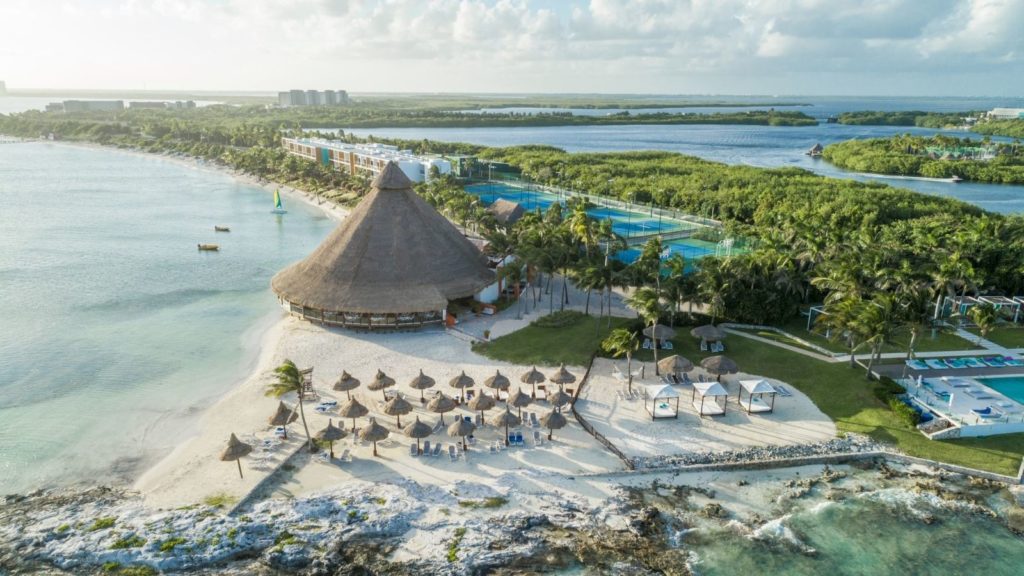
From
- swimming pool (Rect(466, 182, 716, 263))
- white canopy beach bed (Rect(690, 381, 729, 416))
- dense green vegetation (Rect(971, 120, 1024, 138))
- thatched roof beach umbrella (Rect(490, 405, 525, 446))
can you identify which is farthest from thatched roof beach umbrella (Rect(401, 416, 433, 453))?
dense green vegetation (Rect(971, 120, 1024, 138))

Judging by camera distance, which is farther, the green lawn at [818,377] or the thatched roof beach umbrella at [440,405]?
the thatched roof beach umbrella at [440,405]

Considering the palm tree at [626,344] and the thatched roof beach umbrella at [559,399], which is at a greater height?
the palm tree at [626,344]

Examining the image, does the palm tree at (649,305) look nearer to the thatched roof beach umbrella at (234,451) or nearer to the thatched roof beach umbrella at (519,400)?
the thatched roof beach umbrella at (519,400)

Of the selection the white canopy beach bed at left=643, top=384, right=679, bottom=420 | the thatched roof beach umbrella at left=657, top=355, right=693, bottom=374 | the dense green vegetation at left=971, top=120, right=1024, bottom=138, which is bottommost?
the white canopy beach bed at left=643, top=384, right=679, bottom=420

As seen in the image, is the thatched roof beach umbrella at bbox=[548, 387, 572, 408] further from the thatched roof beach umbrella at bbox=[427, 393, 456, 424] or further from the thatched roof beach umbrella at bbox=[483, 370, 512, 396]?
the thatched roof beach umbrella at bbox=[427, 393, 456, 424]

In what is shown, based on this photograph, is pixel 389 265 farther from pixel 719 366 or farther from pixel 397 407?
pixel 719 366

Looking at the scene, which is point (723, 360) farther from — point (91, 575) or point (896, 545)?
point (91, 575)

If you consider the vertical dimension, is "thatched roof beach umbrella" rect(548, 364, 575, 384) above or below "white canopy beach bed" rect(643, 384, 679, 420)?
above

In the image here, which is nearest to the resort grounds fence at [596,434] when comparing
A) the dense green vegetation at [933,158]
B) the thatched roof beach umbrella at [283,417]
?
the thatched roof beach umbrella at [283,417]
